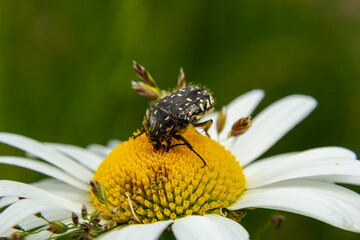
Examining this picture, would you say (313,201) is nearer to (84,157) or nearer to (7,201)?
(7,201)

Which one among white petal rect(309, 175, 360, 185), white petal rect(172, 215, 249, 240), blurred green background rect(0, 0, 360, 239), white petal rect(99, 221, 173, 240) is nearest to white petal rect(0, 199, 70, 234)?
white petal rect(99, 221, 173, 240)

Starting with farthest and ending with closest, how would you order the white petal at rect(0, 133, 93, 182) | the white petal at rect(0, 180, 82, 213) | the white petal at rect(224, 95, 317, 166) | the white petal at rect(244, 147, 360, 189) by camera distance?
the white petal at rect(224, 95, 317, 166) → the white petal at rect(0, 133, 93, 182) → the white petal at rect(244, 147, 360, 189) → the white petal at rect(0, 180, 82, 213)

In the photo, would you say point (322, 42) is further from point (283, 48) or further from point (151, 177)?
point (151, 177)

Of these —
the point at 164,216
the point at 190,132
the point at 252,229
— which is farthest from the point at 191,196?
the point at 252,229

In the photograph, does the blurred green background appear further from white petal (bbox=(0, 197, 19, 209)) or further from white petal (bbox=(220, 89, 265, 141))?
white petal (bbox=(0, 197, 19, 209))

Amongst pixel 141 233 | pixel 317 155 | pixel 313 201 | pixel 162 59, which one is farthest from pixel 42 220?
pixel 162 59

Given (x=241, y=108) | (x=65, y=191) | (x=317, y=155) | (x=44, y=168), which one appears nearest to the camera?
(x=317, y=155)

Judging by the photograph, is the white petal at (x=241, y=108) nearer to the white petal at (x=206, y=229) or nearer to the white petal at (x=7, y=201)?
the white petal at (x=206, y=229)
